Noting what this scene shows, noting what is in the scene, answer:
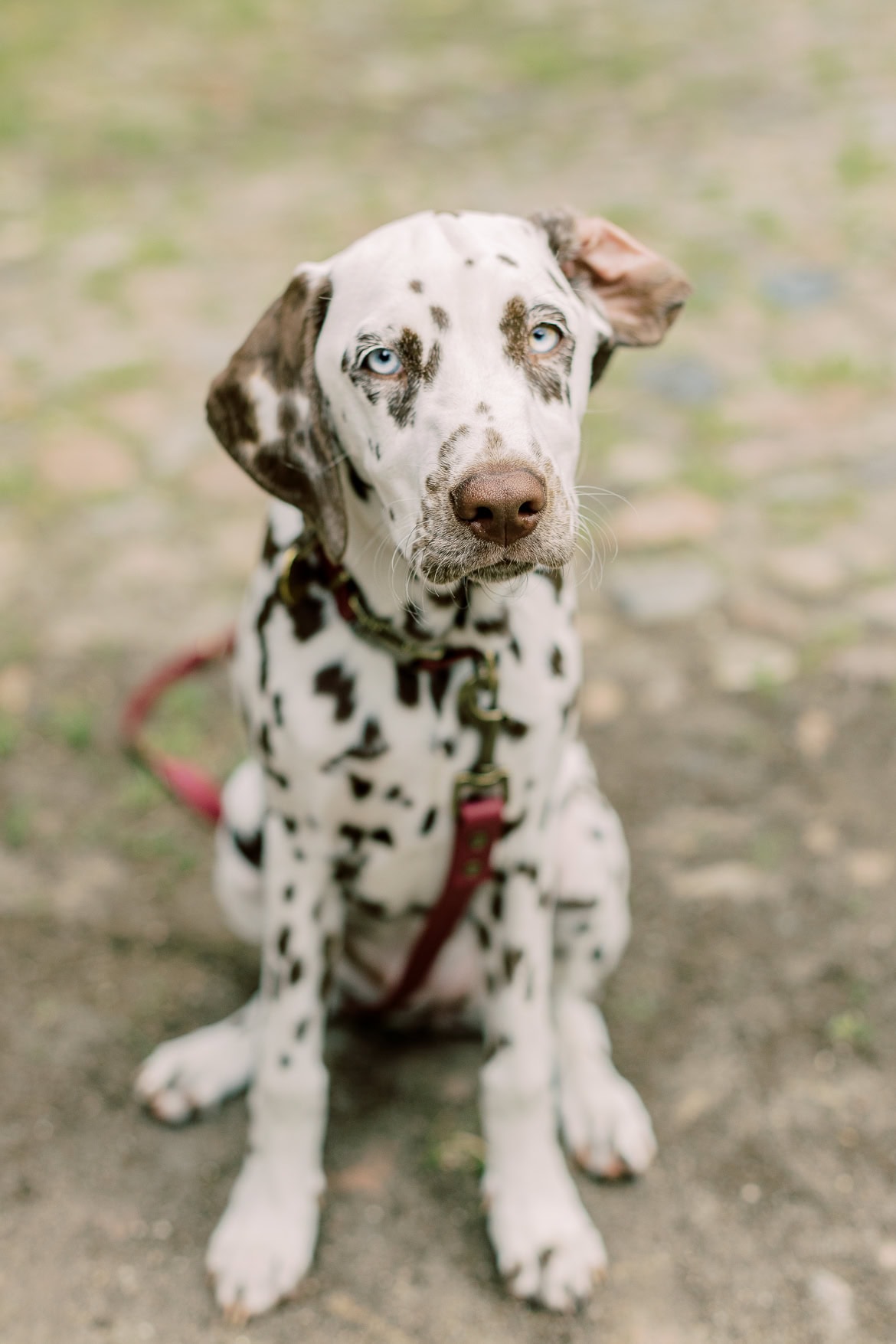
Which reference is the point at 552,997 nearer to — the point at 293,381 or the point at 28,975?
the point at 28,975

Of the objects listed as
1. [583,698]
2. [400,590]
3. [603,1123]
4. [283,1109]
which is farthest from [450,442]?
[583,698]

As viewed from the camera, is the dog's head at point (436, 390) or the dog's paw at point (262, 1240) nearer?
the dog's head at point (436, 390)

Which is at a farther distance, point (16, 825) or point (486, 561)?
point (16, 825)

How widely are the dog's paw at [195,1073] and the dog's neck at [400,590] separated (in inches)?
46.9

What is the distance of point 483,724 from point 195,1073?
1.15m

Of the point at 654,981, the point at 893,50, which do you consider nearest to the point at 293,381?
the point at 654,981

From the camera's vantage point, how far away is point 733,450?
5.42 m

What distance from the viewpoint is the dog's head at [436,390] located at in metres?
2.15

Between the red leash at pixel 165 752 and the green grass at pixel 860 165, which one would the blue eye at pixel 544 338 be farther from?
the green grass at pixel 860 165

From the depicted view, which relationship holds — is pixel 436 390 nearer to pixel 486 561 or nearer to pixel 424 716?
pixel 486 561

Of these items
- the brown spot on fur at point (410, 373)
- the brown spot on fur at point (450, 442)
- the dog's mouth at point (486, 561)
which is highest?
the brown spot on fur at point (410, 373)

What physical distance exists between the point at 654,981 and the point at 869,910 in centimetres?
60

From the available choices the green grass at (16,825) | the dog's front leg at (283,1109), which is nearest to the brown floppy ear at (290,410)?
the dog's front leg at (283,1109)

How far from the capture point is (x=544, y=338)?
2.28m
